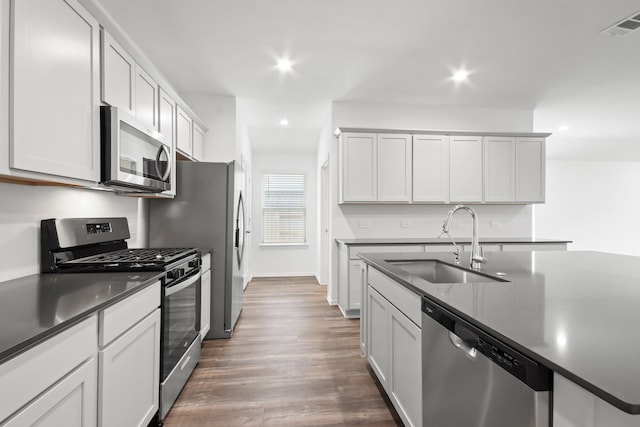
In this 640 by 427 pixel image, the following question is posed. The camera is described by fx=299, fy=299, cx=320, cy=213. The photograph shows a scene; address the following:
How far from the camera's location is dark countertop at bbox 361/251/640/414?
1.99 feet

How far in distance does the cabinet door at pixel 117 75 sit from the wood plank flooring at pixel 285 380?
194cm

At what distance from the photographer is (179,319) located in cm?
198

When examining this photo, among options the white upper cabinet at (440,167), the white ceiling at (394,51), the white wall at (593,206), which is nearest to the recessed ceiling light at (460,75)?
the white ceiling at (394,51)

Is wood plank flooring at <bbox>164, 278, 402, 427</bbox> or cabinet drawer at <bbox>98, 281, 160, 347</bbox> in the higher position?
cabinet drawer at <bbox>98, 281, 160, 347</bbox>

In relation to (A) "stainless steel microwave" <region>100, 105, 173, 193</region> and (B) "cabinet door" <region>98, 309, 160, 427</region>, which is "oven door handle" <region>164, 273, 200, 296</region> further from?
(A) "stainless steel microwave" <region>100, 105, 173, 193</region>

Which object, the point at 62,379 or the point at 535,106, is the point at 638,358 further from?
the point at 535,106

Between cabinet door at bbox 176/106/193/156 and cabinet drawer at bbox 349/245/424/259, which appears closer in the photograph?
cabinet door at bbox 176/106/193/156

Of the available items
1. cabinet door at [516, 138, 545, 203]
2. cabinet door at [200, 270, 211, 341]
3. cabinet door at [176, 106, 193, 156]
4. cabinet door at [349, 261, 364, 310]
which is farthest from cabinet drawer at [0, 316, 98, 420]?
cabinet door at [516, 138, 545, 203]

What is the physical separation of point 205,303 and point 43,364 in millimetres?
1907

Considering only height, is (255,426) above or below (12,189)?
below

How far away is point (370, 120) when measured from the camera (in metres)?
4.08

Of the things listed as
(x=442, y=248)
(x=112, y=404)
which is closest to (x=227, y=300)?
(x=112, y=404)

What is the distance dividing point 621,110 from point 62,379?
647 centimetres

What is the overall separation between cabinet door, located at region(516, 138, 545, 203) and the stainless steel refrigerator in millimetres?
3678
